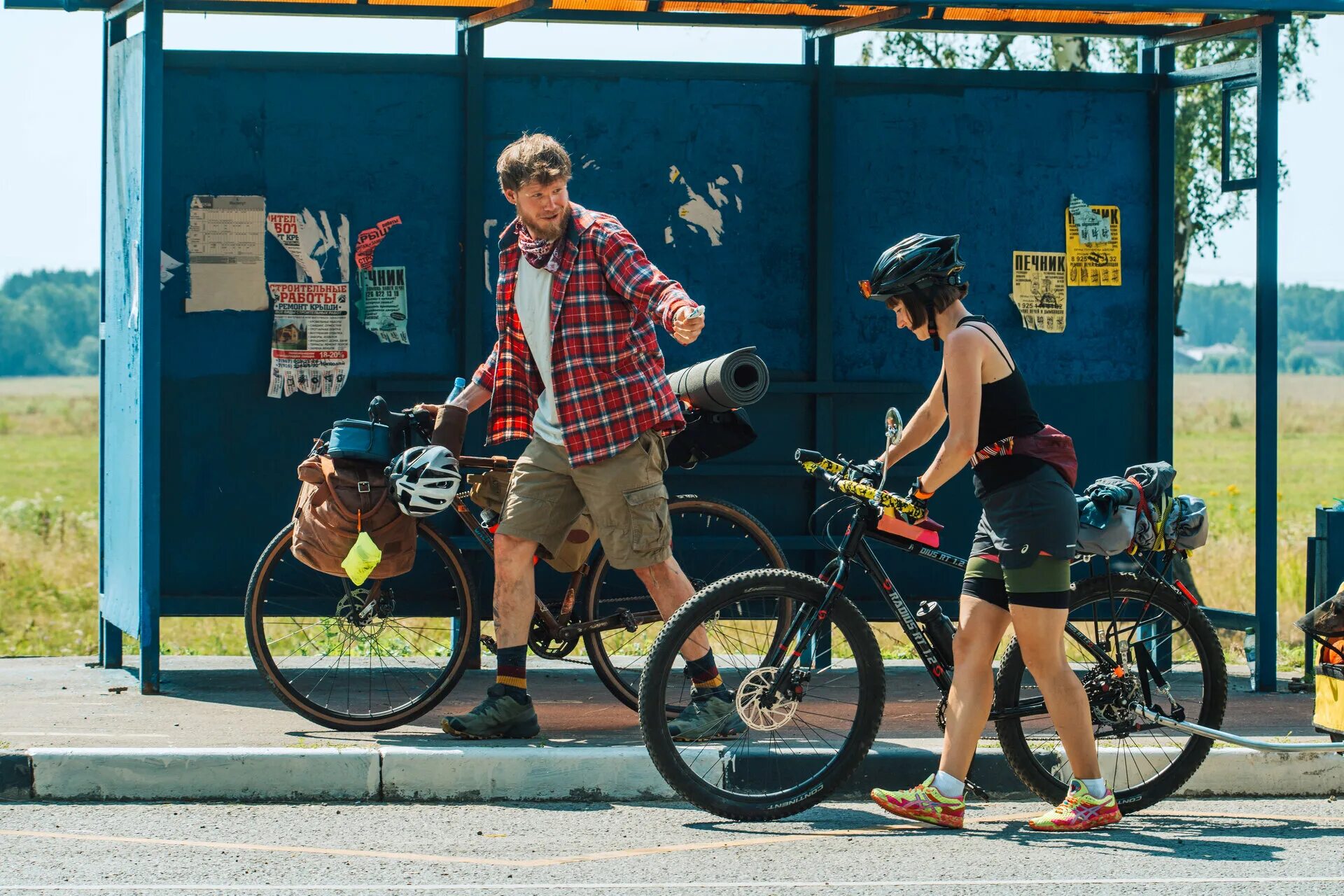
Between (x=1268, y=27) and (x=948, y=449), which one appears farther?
(x=1268, y=27)

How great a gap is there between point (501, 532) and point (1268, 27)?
4.07 m

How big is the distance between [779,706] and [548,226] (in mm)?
1842

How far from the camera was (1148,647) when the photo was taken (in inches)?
233

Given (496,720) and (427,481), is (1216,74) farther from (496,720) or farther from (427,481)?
(496,720)

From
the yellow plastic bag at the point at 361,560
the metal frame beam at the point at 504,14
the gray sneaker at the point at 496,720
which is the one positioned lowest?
the gray sneaker at the point at 496,720

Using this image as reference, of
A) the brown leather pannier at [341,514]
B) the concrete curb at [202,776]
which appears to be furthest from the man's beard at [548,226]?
the concrete curb at [202,776]

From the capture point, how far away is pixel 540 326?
6352 millimetres

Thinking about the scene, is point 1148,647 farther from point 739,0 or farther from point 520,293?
point 739,0

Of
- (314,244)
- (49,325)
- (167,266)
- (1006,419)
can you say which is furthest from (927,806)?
(49,325)

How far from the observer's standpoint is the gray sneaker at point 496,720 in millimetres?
6371

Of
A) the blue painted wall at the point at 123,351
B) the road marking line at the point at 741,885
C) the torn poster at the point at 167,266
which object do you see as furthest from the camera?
the torn poster at the point at 167,266

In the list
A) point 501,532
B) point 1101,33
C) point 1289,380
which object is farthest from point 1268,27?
point 1289,380

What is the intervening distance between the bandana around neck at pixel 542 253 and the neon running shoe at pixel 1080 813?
2.46m

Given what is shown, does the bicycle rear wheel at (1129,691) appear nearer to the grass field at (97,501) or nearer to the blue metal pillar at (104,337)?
the grass field at (97,501)
